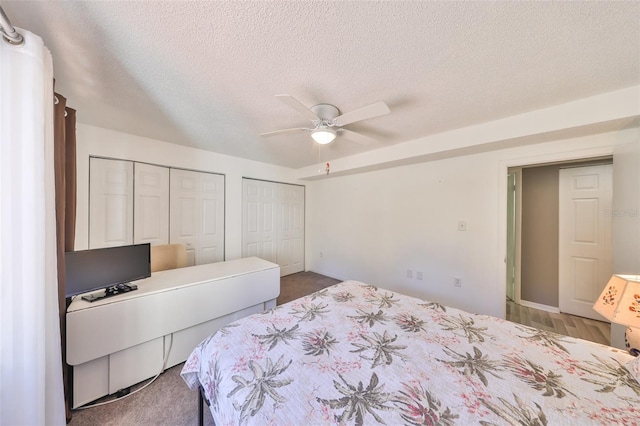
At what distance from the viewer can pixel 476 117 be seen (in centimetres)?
213

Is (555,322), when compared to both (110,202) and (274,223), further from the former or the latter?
(110,202)

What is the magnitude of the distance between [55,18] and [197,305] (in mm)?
2020

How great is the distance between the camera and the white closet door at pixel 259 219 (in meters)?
3.81

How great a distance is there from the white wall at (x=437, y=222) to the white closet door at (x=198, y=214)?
211cm

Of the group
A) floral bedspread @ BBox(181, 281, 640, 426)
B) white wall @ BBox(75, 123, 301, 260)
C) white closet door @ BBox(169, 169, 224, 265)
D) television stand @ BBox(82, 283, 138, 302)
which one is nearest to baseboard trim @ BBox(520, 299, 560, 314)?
floral bedspread @ BBox(181, 281, 640, 426)

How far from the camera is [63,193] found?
1319 mm

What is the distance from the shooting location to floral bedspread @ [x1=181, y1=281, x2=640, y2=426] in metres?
0.79

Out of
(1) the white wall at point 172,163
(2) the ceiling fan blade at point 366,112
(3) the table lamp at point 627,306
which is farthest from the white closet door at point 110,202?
(3) the table lamp at point 627,306

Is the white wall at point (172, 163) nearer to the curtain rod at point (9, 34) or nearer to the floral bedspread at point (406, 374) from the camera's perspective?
the curtain rod at point (9, 34)

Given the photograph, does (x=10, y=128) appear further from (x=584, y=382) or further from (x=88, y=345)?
(x=584, y=382)

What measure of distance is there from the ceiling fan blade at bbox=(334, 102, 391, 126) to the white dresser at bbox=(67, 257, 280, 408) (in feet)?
5.93

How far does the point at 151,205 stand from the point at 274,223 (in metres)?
1.96

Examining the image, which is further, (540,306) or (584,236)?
(540,306)

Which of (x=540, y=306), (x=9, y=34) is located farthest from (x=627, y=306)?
(x=9, y=34)
